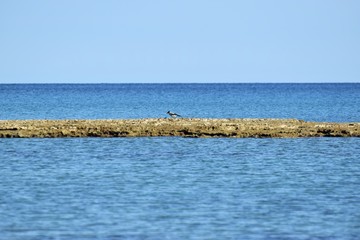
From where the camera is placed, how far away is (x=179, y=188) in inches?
1344

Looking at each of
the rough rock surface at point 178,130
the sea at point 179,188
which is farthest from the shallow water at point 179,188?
the rough rock surface at point 178,130

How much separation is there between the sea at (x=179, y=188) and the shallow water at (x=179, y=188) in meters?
0.03

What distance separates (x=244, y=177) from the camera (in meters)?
37.2

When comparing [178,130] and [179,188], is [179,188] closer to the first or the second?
[179,188]

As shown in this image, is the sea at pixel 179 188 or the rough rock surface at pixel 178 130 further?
the rough rock surface at pixel 178 130

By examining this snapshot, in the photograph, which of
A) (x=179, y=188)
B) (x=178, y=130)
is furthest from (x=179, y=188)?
(x=178, y=130)

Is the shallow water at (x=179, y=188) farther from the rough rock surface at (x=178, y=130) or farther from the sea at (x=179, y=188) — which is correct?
the rough rock surface at (x=178, y=130)

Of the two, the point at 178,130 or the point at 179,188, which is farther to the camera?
the point at 178,130

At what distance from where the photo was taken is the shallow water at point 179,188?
2689 centimetres

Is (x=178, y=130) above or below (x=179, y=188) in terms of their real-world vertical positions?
above

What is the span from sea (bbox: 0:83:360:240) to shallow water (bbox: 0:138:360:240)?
0.10 ft

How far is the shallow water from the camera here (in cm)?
2689

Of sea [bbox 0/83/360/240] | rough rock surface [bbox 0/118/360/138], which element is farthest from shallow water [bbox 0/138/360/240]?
rough rock surface [bbox 0/118/360/138]

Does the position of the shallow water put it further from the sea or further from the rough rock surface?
the rough rock surface
